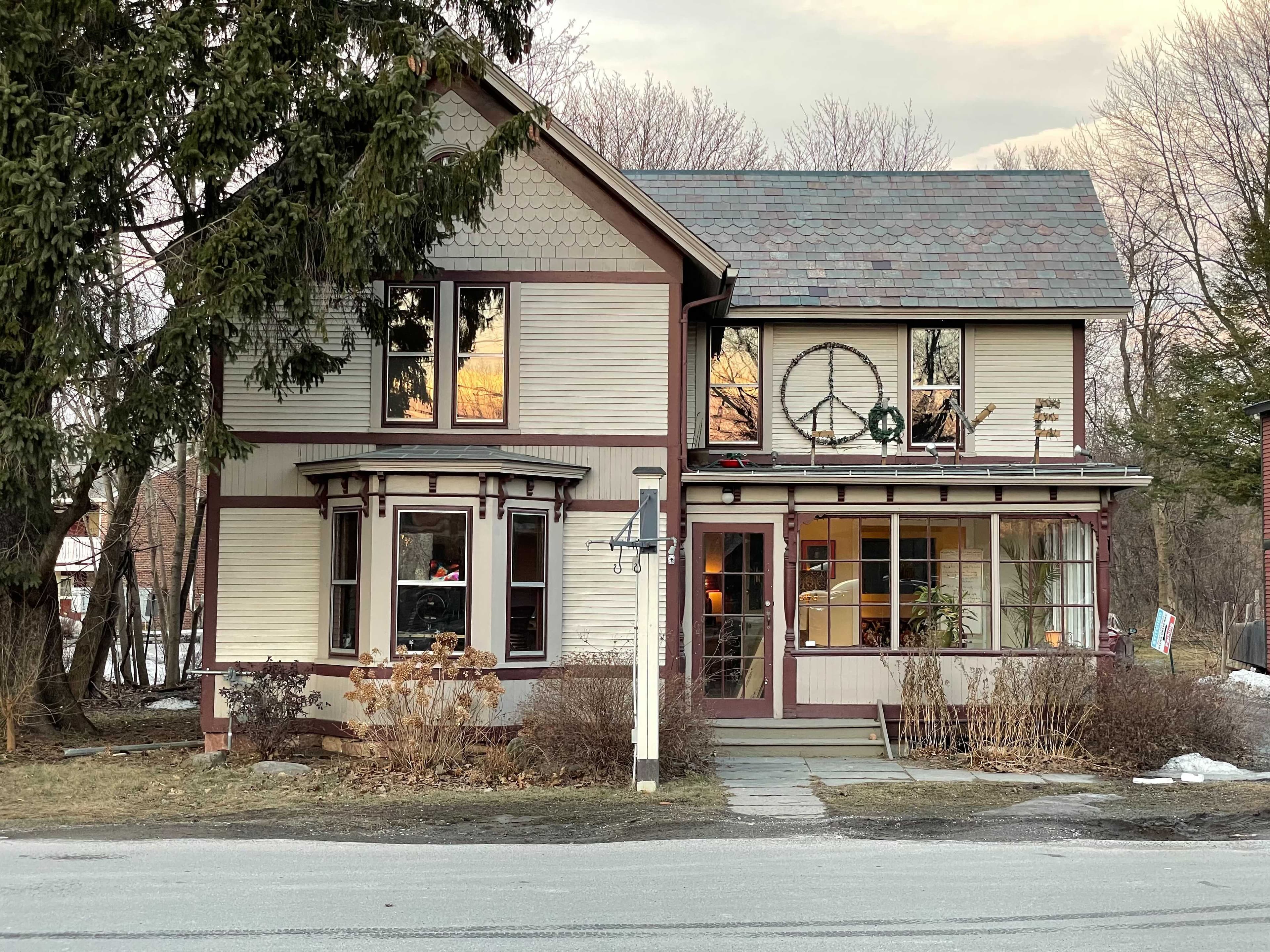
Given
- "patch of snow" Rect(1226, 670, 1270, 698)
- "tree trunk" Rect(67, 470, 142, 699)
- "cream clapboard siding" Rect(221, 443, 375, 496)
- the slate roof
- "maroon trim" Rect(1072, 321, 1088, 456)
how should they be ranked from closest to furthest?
"cream clapboard siding" Rect(221, 443, 375, 496) → the slate roof → "maroon trim" Rect(1072, 321, 1088, 456) → "tree trunk" Rect(67, 470, 142, 699) → "patch of snow" Rect(1226, 670, 1270, 698)

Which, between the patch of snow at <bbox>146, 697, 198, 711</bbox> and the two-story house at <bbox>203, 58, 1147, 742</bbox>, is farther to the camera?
the patch of snow at <bbox>146, 697, 198, 711</bbox>

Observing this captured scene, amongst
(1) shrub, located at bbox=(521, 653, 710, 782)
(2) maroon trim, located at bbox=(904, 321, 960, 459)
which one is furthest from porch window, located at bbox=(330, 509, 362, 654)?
(2) maroon trim, located at bbox=(904, 321, 960, 459)

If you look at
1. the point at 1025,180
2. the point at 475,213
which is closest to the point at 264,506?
the point at 475,213

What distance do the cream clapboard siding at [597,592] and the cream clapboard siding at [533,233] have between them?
307 centimetres

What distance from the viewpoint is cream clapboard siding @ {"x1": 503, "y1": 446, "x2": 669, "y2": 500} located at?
15477mm

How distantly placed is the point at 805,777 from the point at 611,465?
14.3ft

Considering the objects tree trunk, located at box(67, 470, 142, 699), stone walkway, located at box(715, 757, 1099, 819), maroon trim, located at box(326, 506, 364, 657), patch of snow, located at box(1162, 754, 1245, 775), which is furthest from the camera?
tree trunk, located at box(67, 470, 142, 699)

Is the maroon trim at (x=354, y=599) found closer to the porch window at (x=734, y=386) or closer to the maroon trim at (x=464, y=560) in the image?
the maroon trim at (x=464, y=560)

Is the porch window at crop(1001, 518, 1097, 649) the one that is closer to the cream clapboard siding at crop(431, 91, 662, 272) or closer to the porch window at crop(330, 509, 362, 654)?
the cream clapboard siding at crop(431, 91, 662, 272)

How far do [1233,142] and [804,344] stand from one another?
76.4ft

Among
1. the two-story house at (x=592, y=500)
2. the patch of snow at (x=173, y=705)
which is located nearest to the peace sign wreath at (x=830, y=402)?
the two-story house at (x=592, y=500)

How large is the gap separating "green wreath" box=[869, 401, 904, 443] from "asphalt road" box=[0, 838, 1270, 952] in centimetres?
774

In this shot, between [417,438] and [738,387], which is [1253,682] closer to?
[738,387]

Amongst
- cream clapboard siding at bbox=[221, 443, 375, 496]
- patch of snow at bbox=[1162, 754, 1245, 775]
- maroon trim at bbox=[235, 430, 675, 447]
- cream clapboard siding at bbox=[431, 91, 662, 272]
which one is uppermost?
cream clapboard siding at bbox=[431, 91, 662, 272]
